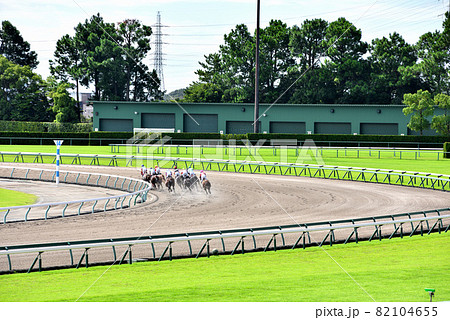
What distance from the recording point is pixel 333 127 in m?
55.2

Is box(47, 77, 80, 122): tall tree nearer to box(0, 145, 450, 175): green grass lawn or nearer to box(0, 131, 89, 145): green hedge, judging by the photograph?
box(0, 131, 89, 145): green hedge

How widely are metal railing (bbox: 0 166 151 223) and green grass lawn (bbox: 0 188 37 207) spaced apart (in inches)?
60.9

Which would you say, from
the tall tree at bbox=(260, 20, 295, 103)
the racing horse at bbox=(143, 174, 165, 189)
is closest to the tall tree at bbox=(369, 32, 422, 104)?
the tall tree at bbox=(260, 20, 295, 103)

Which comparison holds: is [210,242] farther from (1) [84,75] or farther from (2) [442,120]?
(1) [84,75]

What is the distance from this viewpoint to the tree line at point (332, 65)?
65.6 meters

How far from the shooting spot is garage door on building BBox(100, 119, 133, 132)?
57.2 m

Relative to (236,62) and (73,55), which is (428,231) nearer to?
(236,62)

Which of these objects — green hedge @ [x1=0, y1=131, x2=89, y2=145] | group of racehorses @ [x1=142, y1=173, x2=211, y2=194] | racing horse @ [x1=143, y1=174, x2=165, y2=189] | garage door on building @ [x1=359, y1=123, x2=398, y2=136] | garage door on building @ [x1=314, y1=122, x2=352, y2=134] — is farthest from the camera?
garage door on building @ [x1=314, y1=122, x2=352, y2=134]

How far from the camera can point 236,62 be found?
228 feet

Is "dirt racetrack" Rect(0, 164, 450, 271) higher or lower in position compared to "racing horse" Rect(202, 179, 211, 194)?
lower

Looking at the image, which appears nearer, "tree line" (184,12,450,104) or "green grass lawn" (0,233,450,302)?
"green grass lawn" (0,233,450,302)

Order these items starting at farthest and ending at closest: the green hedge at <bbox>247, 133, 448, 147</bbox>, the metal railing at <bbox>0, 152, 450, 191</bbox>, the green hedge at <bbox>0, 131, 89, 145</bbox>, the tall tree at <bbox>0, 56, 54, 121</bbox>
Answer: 1. the tall tree at <bbox>0, 56, 54, 121</bbox>
2. the green hedge at <bbox>0, 131, 89, 145</bbox>
3. the green hedge at <bbox>247, 133, 448, 147</bbox>
4. the metal railing at <bbox>0, 152, 450, 191</bbox>

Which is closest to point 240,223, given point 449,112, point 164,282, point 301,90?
point 164,282

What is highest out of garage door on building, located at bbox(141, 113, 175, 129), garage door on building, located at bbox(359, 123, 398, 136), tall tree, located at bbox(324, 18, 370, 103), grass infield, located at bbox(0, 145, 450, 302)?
tall tree, located at bbox(324, 18, 370, 103)
